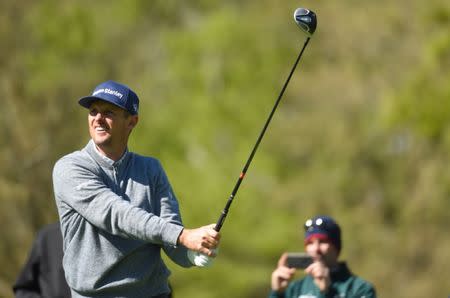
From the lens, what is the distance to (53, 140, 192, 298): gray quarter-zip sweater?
6.17m

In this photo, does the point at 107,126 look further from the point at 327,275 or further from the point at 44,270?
the point at 44,270

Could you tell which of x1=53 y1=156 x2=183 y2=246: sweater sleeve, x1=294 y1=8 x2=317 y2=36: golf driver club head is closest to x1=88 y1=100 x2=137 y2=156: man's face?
x1=53 y1=156 x2=183 y2=246: sweater sleeve

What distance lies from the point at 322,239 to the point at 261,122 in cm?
2960

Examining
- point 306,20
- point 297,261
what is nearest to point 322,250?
point 297,261

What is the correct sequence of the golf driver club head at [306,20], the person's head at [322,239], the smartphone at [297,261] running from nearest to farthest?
the golf driver club head at [306,20] → the smartphone at [297,261] → the person's head at [322,239]

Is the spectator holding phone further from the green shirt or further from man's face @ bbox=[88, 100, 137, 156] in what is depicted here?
man's face @ bbox=[88, 100, 137, 156]

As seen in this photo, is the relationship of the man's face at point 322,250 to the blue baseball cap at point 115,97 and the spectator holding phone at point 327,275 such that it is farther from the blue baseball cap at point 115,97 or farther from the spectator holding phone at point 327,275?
the blue baseball cap at point 115,97

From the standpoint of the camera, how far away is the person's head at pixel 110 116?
6496 millimetres

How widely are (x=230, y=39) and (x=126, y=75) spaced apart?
12.9 ft

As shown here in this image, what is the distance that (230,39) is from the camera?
39.6 meters

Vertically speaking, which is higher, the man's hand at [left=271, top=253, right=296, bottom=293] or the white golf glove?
the white golf glove

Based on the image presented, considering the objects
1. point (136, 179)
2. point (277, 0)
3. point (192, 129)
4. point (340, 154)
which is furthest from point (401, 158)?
point (136, 179)

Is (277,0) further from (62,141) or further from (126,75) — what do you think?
(62,141)

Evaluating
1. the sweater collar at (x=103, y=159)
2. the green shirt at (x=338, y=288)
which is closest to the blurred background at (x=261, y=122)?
the green shirt at (x=338, y=288)
